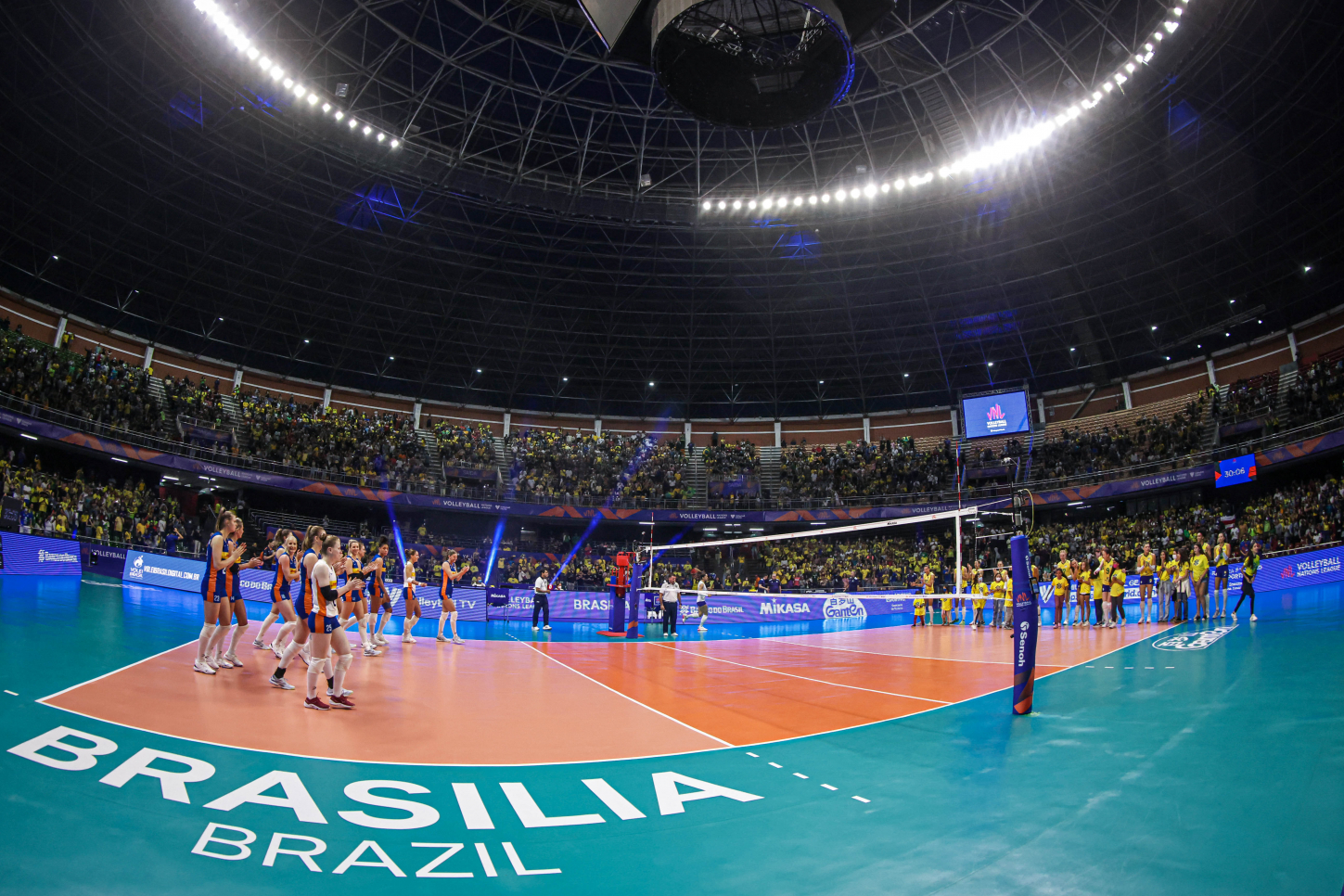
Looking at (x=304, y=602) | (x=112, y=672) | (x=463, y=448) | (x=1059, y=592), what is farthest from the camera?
(x=463, y=448)

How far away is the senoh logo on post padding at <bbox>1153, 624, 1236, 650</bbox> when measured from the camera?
13.7 m

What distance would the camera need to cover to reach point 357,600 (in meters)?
15.1

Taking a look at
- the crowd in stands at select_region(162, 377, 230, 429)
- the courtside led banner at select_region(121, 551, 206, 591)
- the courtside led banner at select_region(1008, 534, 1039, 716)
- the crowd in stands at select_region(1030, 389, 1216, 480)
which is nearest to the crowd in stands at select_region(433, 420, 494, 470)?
the crowd in stands at select_region(162, 377, 230, 429)

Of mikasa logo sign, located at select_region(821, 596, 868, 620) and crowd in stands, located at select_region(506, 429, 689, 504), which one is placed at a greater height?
crowd in stands, located at select_region(506, 429, 689, 504)

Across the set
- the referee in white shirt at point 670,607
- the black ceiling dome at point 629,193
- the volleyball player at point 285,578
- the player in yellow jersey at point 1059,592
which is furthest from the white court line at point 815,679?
the black ceiling dome at point 629,193

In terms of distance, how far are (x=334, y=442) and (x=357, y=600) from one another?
32.7m

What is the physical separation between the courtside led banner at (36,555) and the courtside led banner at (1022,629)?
29504 millimetres

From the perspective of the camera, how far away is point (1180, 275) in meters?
37.2

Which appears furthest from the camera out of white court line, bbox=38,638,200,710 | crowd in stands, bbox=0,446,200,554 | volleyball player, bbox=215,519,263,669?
crowd in stands, bbox=0,446,200,554

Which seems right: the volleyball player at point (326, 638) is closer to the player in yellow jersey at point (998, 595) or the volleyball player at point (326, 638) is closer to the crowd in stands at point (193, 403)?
the player in yellow jersey at point (998, 595)

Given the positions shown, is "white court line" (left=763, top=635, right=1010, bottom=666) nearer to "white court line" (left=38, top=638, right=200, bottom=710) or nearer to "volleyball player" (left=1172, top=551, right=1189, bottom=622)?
"volleyball player" (left=1172, top=551, right=1189, bottom=622)

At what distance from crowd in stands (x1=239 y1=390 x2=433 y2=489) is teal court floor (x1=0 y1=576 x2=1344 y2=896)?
36.7 meters

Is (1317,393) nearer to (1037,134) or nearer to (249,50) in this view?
(1037,134)

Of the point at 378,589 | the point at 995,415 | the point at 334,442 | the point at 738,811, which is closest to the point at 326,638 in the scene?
the point at 738,811
